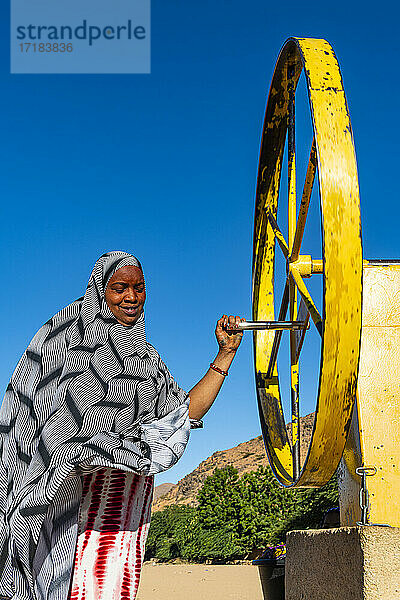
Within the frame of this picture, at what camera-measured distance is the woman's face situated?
111 inches

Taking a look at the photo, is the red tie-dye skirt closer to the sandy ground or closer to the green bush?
the sandy ground

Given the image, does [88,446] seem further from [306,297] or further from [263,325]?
[306,297]

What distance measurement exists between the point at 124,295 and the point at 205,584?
9780 mm

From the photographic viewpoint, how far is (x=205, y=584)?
455 inches

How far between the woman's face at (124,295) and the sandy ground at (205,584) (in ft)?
27.4

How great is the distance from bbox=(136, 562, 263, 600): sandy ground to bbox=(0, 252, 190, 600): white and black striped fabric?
26.9 feet

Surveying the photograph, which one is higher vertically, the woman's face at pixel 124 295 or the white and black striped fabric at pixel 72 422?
the woman's face at pixel 124 295

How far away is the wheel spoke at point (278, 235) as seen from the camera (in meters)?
3.68

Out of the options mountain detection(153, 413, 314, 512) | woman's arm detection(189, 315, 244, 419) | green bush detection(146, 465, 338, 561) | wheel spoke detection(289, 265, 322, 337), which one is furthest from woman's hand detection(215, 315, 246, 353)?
mountain detection(153, 413, 314, 512)

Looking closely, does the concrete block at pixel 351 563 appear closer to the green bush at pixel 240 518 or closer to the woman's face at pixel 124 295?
the woman's face at pixel 124 295

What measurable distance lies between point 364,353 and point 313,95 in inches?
46.5

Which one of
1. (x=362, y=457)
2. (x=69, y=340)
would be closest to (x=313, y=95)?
(x=69, y=340)

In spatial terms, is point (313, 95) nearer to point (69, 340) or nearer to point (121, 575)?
point (69, 340)

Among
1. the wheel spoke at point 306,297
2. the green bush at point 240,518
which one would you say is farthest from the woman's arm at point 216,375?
the green bush at point 240,518
